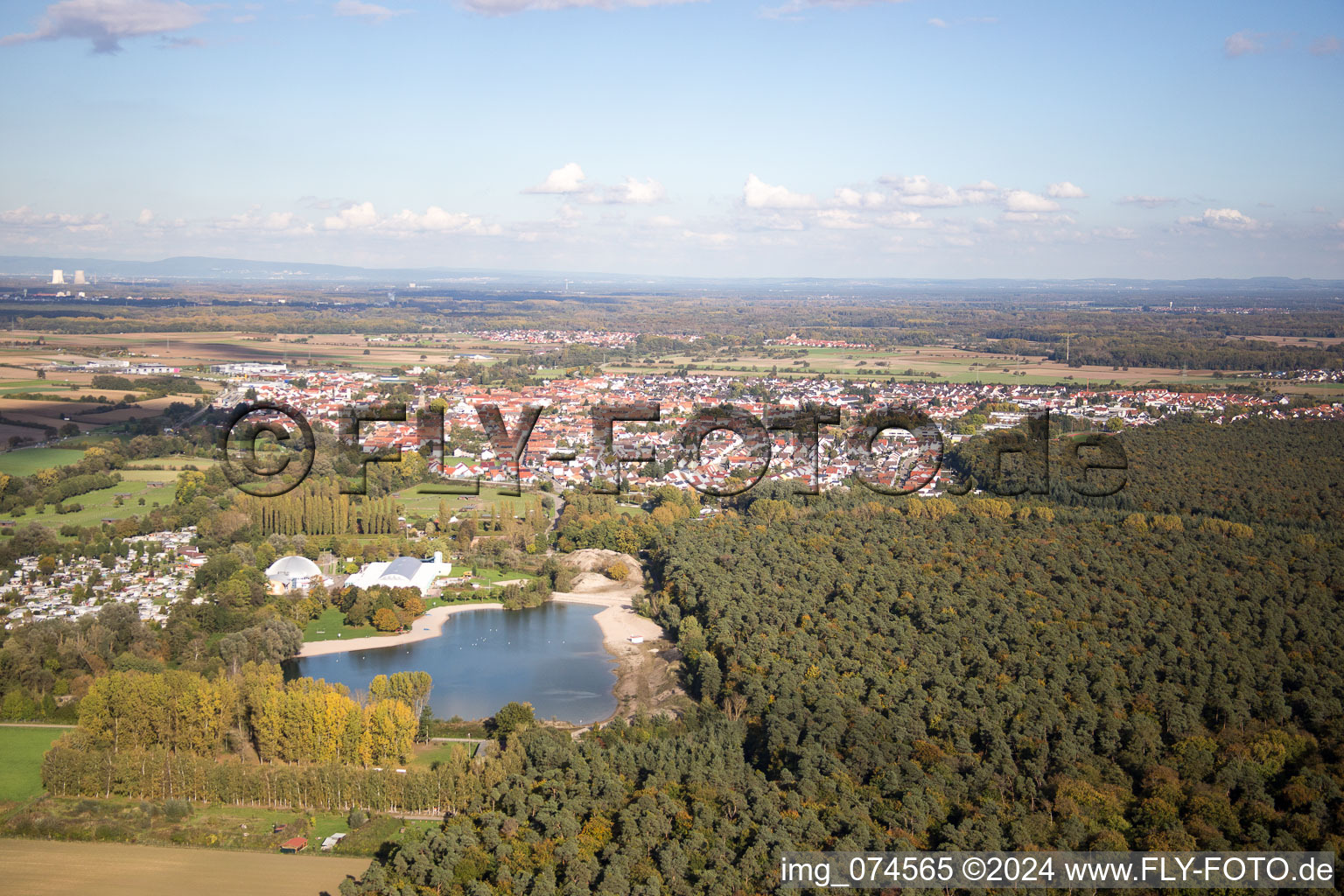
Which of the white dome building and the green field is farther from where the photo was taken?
the white dome building

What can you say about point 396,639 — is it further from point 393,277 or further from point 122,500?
point 393,277

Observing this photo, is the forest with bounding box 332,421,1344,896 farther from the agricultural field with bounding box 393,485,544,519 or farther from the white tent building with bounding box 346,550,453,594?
the agricultural field with bounding box 393,485,544,519

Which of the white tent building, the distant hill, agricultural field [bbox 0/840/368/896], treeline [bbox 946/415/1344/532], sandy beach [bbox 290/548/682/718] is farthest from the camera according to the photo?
the distant hill

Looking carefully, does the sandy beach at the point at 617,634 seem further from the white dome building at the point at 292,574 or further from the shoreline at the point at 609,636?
the white dome building at the point at 292,574

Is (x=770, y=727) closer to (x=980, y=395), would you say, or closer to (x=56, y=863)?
(x=56, y=863)

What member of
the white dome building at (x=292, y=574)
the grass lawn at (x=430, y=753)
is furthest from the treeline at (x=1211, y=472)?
the white dome building at (x=292, y=574)

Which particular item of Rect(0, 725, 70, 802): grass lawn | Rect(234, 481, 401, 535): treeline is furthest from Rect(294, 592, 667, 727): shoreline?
Result: Rect(234, 481, 401, 535): treeline
